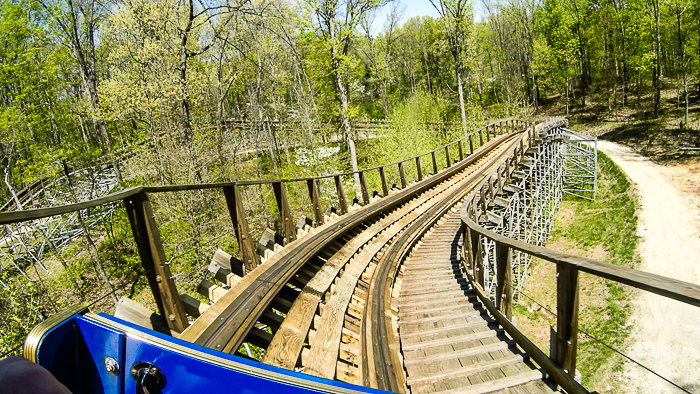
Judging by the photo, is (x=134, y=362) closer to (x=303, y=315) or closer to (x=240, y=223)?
(x=303, y=315)

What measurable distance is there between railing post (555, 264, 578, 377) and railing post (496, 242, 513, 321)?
Answer: 1076 mm

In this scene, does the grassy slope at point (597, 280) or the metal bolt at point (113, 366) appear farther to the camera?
the grassy slope at point (597, 280)

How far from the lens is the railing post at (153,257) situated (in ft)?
8.89

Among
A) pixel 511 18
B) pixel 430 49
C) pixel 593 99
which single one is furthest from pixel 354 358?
pixel 511 18

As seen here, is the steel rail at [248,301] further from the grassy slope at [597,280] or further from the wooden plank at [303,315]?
the grassy slope at [597,280]

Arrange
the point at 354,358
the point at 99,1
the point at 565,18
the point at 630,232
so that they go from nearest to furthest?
1. the point at 354,358
2. the point at 99,1
3. the point at 630,232
4. the point at 565,18

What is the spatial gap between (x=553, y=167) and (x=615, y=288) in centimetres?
1309

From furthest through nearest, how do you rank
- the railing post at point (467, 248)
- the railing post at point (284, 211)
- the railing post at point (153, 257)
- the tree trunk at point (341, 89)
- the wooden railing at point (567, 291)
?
the tree trunk at point (341, 89) < the railing post at point (467, 248) < the railing post at point (284, 211) < the railing post at point (153, 257) < the wooden railing at point (567, 291)

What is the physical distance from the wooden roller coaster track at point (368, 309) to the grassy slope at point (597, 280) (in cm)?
532

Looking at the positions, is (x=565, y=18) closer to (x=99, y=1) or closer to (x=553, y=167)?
(x=553, y=167)

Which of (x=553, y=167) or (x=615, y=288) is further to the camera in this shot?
(x=553, y=167)

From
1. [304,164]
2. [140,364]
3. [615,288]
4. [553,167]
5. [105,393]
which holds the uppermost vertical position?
[140,364]

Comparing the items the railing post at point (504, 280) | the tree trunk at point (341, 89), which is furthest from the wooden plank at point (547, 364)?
the tree trunk at point (341, 89)

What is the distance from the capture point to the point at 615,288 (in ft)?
46.2
